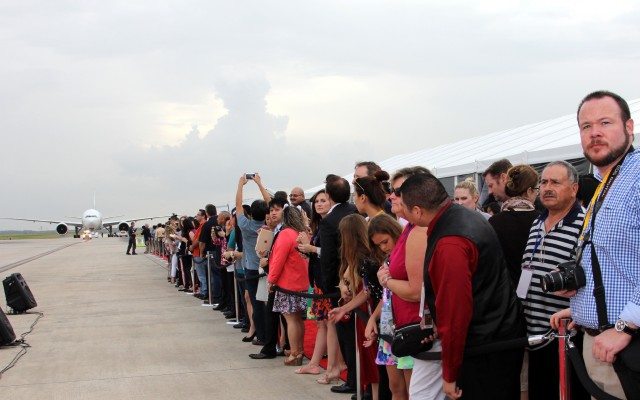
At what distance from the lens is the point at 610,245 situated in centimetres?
271

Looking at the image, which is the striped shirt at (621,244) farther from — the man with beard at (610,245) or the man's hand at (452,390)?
A: the man's hand at (452,390)

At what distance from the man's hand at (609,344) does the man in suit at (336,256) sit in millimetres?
3703

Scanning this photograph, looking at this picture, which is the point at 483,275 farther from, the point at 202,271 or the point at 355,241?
the point at 202,271

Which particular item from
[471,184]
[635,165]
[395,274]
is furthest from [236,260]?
[635,165]

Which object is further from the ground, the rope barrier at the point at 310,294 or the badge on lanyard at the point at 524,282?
the badge on lanyard at the point at 524,282

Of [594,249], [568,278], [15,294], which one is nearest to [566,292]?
[568,278]

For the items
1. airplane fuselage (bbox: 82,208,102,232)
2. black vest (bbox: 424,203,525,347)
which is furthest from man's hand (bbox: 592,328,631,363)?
airplane fuselage (bbox: 82,208,102,232)

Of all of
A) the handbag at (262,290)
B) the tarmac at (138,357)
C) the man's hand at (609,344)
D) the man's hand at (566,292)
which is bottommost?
the tarmac at (138,357)

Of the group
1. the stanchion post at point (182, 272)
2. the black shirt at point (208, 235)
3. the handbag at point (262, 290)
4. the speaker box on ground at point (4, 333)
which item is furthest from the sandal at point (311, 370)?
the stanchion post at point (182, 272)

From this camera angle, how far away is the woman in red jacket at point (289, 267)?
25.7 ft

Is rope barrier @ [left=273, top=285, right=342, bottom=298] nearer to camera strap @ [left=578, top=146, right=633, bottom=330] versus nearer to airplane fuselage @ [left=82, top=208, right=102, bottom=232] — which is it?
camera strap @ [left=578, top=146, right=633, bottom=330]

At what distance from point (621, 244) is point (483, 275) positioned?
3.11 feet

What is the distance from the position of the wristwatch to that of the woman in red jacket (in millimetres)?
5343

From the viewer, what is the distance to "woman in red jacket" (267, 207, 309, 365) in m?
7.84
